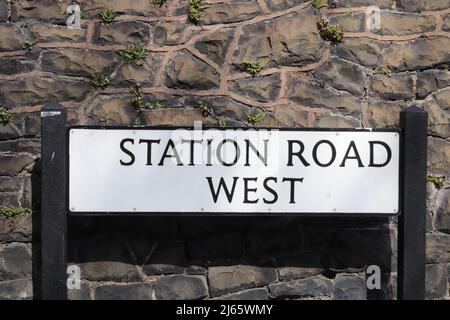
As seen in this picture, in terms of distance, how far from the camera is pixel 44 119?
11.2ft

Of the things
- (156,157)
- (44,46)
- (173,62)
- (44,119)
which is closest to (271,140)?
(156,157)

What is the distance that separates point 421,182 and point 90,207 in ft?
5.27

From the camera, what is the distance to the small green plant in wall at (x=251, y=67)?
3.99m

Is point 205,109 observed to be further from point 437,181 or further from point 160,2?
point 437,181

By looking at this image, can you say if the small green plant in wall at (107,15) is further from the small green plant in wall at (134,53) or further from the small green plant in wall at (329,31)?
the small green plant in wall at (329,31)

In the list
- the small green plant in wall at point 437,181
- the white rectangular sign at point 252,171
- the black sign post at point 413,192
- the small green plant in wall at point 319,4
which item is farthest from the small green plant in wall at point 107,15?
the small green plant in wall at point 437,181

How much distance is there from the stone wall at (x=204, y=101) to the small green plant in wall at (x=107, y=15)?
24 mm

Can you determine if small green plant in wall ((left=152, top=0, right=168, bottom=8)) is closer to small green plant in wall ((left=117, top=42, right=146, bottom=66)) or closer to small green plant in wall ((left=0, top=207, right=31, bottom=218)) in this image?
small green plant in wall ((left=117, top=42, right=146, bottom=66))

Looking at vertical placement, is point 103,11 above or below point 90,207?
above

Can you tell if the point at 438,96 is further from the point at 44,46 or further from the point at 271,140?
the point at 44,46

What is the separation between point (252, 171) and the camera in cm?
347

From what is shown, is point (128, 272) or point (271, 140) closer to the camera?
point (271, 140)

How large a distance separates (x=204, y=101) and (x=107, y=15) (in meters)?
0.72

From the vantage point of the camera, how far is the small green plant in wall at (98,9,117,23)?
13.0 feet
